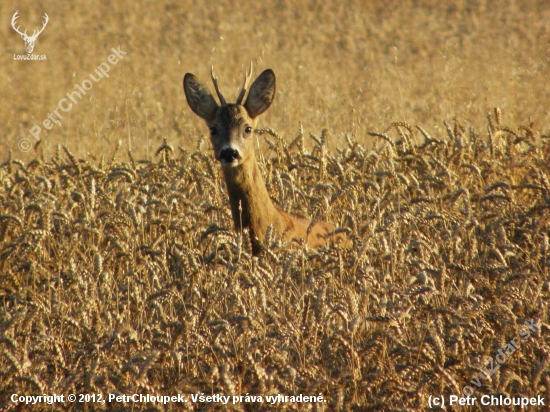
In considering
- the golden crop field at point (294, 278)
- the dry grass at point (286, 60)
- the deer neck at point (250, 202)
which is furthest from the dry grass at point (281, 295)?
the dry grass at point (286, 60)

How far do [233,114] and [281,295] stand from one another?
247 centimetres

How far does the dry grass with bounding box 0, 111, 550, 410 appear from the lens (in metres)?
4.80

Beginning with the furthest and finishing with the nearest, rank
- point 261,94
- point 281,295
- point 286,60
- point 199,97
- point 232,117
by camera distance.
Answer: point 286,60 < point 199,97 < point 261,94 < point 232,117 < point 281,295

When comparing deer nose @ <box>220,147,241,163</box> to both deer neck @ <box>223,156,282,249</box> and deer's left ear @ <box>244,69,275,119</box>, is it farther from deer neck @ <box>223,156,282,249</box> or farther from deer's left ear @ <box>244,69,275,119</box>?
deer's left ear @ <box>244,69,275,119</box>

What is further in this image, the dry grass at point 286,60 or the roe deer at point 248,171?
the dry grass at point 286,60

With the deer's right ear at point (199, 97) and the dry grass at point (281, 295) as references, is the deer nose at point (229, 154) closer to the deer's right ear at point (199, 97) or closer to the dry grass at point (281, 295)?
the dry grass at point (281, 295)

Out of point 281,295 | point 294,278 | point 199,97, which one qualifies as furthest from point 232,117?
point 281,295

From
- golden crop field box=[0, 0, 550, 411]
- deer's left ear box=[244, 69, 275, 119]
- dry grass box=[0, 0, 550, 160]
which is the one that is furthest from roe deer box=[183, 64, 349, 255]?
dry grass box=[0, 0, 550, 160]

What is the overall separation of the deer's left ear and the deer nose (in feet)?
2.87

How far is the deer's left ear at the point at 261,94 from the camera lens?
8.18m

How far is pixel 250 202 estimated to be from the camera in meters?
7.55

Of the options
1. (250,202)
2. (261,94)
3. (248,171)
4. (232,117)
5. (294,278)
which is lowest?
(294,278)

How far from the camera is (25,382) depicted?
491 cm

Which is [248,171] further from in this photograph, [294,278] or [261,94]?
[294,278]
